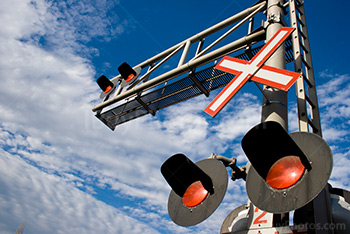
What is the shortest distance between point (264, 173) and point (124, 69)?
5723 millimetres

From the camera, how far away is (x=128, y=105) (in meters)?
7.25

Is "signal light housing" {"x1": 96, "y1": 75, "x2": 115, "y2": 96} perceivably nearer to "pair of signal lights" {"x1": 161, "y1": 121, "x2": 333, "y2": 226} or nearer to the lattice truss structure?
the lattice truss structure

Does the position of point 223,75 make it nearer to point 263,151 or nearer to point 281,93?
point 281,93

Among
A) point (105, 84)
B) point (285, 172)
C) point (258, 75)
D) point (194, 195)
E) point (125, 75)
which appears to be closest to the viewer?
point (285, 172)

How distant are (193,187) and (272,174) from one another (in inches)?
47.4

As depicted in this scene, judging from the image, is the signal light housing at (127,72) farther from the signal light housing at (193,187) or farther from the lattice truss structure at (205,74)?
the signal light housing at (193,187)

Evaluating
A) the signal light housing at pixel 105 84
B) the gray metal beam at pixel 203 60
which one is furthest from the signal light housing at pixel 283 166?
the signal light housing at pixel 105 84

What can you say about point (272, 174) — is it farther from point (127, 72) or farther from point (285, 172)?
point (127, 72)

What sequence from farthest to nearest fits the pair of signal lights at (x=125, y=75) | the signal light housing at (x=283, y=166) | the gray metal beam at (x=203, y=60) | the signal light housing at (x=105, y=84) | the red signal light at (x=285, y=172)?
1. the signal light housing at (x=105, y=84)
2. the pair of signal lights at (x=125, y=75)
3. the gray metal beam at (x=203, y=60)
4. the red signal light at (x=285, y=172)
5. the signal light housing at (x=283, y=166)

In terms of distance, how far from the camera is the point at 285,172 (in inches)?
93.4

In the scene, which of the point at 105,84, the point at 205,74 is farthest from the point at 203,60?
the point at 105,84

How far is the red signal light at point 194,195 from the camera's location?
3.19m

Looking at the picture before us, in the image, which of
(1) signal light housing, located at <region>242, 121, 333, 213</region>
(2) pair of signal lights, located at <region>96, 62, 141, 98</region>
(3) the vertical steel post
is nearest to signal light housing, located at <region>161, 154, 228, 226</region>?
(1) signal light housing, located at <region>242, 121, 333, 213</region>

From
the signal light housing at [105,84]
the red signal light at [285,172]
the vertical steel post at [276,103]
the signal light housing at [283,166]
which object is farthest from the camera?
the signal light housing at [105,84]
